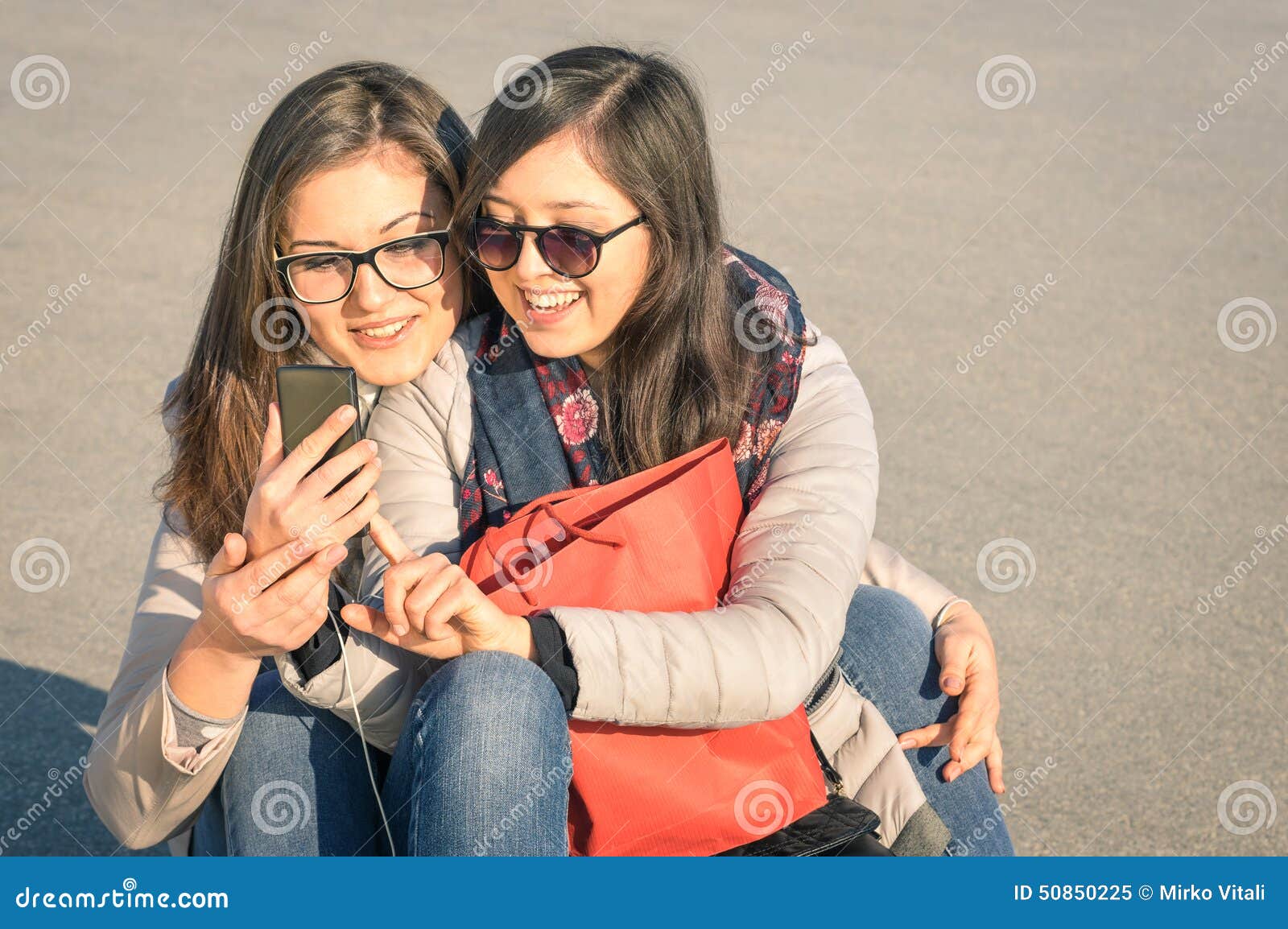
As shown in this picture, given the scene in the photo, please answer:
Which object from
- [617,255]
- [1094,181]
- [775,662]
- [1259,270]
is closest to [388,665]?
[775,662]

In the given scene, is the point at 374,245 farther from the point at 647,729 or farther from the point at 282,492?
the point at 647,729

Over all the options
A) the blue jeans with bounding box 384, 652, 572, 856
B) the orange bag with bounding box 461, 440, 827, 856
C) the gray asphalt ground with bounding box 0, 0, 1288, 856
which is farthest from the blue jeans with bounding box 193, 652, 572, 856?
the gray asphalt ground with bounding box 0, 0, 1288, 856

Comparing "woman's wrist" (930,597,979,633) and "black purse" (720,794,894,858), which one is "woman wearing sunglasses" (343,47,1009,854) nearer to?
"woman's wrist" (930,597,979,633)

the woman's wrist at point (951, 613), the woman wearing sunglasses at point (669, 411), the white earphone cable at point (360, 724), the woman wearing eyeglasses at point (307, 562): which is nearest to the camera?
the woman wearing eyeglasses at point (307, 562)

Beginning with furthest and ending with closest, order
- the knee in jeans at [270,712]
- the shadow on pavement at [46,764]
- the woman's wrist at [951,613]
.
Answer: the shadow on pavement at [46,764] → the woman's wrist at [951,613] → the knee in jeans at [270,712]

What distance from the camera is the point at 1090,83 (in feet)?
31.2

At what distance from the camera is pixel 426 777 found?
73.6 inches

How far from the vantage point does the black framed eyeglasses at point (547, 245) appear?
231cm

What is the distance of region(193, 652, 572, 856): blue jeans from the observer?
1833mm

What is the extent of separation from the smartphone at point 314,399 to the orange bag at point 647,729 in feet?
0.92

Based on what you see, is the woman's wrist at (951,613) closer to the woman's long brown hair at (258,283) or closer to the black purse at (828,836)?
the black purse at (828,836)

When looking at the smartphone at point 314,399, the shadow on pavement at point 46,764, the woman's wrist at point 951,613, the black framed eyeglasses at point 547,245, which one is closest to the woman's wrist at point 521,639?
the smartphone at point 314,399

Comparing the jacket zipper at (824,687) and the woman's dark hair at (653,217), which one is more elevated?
the woman's dark hair at (653,217)

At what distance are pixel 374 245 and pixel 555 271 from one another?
330mm
